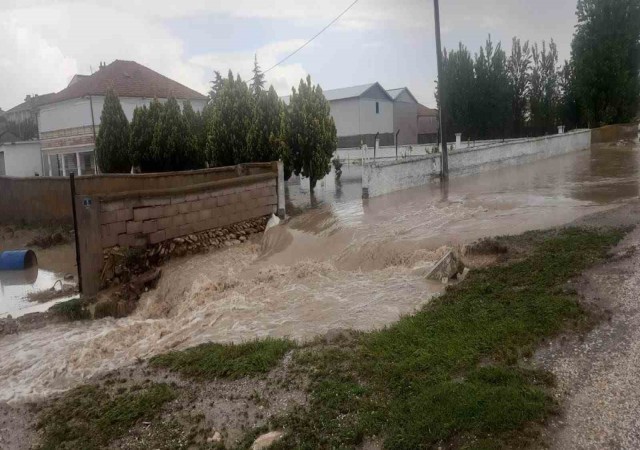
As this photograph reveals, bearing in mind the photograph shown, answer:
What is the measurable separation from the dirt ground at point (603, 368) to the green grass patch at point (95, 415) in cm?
339

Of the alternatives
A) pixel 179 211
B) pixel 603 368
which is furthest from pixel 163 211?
pixel 603 368

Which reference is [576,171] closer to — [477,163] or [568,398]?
[477,163]

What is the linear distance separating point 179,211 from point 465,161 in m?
12.7

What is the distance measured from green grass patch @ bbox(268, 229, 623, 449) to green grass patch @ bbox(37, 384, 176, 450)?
1367 millimetres

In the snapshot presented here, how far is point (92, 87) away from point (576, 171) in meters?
26.6

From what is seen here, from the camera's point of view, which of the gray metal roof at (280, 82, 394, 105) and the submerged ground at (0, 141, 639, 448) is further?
the gray metal roof at (280, 82, 394, 105)

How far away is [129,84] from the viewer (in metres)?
34.1

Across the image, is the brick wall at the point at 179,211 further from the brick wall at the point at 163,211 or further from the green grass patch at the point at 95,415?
the green grass patch at the point at 95,415

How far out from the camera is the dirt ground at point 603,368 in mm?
3998

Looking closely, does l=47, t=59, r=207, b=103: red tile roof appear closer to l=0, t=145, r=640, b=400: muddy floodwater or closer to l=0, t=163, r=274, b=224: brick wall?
l=0, t=163, r=274, b=224: brick wall

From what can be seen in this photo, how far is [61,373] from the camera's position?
6.84 metres

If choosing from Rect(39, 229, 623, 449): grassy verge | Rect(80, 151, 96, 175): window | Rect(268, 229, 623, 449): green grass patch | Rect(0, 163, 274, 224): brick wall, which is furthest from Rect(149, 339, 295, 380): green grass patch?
Rect(80, 151, 96, 175): window

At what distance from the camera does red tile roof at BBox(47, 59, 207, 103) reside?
3322 centimetres

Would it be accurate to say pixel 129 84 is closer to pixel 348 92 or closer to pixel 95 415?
pixel 348 92
